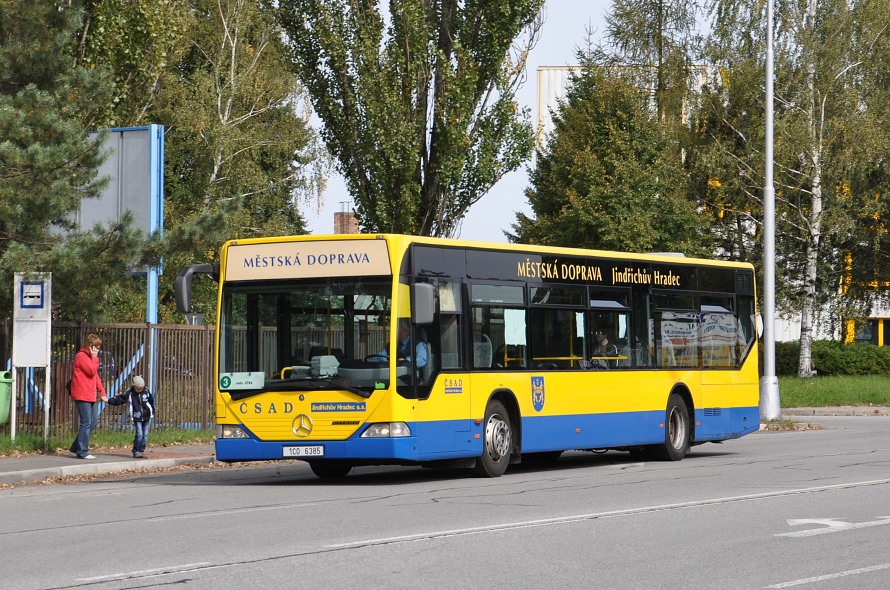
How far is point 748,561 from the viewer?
9539 millimetres

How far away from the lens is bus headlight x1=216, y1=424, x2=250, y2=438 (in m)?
16.4

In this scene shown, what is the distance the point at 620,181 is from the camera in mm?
50094

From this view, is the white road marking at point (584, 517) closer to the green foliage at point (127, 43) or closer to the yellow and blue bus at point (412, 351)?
the yellow and blue bus at point (412, 351)

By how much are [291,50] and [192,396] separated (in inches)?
505

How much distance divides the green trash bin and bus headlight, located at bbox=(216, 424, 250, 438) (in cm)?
624

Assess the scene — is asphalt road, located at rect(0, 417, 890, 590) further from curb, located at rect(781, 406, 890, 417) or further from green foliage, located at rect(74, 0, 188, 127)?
curb, located at rect(781, 406, 890, 417)

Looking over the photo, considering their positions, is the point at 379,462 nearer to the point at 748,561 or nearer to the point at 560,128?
the point at 748,561

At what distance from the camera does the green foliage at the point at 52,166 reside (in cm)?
2061

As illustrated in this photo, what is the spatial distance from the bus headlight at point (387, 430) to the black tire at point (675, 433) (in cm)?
600

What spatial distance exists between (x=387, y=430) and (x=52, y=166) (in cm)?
798

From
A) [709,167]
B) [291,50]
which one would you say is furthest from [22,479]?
[709,167]

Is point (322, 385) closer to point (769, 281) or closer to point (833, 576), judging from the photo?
point (833, 576)

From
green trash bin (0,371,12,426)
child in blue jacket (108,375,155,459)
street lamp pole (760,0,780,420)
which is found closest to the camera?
child in blue jacket (108,375,155,459)

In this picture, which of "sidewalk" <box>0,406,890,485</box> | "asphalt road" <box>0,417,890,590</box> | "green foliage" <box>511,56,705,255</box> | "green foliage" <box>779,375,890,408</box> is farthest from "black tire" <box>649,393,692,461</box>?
"green foliage" <box>511,56,705,255</box>
